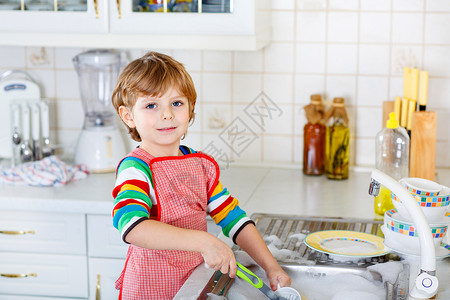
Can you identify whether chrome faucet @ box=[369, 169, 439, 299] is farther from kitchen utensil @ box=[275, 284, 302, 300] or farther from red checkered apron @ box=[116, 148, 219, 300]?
red checkered apron @ box=[116, 148, 219, 300]

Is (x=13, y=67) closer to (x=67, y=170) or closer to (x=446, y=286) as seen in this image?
(x=67, y=170)

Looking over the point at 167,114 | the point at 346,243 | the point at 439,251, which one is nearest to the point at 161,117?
the point at 167,114

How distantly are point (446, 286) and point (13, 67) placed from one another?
6.16 ft

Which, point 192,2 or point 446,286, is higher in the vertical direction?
point 192,2

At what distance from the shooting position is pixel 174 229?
52.0 inches

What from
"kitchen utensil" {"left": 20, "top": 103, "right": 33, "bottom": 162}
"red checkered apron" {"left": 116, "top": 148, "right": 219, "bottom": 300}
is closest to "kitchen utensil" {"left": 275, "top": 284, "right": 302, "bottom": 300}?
"red checkered apron" {"left": 116, "top": 148, "right": 219, "bottom": 300}

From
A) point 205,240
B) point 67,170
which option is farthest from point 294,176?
point 205,240

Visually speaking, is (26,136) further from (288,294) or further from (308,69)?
(288,294)

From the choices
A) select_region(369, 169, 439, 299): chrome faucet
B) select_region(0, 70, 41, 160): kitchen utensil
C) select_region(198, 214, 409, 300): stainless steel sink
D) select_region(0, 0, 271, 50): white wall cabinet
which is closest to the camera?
select_region(369, 169, 439, 299): chrome faucet

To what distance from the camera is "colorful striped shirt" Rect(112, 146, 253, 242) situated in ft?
4.34

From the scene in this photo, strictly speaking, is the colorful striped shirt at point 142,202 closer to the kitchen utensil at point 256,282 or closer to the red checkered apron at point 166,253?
the red checkered apron at point 166,253

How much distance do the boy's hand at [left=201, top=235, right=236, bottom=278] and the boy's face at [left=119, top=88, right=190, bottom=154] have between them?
274 mm

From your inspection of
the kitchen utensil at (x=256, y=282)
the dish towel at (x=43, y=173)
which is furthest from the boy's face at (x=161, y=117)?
the dish towel at (x=43, y=173)

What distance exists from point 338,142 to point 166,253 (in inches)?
41.7
